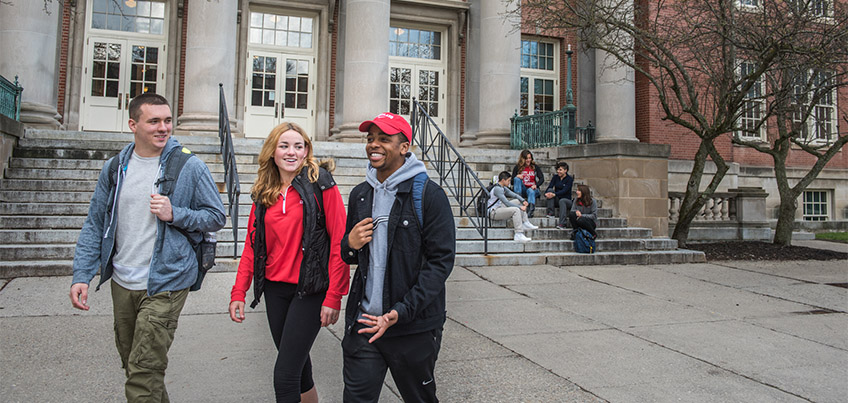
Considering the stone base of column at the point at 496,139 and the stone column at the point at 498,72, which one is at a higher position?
the stone column at the point at 498,72

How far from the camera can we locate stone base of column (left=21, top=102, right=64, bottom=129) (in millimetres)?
12398

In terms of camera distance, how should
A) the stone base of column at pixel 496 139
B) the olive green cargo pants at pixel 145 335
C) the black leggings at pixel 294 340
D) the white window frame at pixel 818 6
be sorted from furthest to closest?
the stone base of column at pixel 496 139 < the white window frame at pixel 818 6 < the black leggings at pixel 294 340 < the olive green cargo pants at pixel 145 335

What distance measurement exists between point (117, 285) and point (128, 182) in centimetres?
50

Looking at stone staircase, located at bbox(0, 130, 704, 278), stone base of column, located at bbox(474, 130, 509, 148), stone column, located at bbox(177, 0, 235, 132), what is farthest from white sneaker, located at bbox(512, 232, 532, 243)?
stone column, located at bbox(177, 0, 235, 132)

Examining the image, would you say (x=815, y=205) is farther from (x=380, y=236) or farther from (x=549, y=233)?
(x=380, y=236)

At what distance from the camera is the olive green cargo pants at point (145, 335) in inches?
107

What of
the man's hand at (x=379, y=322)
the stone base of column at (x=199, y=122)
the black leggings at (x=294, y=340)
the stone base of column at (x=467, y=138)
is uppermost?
the stone base of column at (x=467, y=138)

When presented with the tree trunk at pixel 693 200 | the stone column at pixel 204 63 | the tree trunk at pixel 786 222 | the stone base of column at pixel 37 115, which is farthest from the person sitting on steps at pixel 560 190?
the stone base of column at pixel 37 115

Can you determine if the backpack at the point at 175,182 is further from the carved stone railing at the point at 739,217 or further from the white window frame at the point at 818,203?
the white window frame at the point at 818,203

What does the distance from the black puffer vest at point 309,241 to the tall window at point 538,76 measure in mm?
17113

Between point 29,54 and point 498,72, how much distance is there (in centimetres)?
1071

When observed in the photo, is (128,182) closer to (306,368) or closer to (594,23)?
(306,368)

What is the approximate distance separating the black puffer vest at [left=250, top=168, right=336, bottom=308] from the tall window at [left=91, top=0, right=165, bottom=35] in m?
15.1

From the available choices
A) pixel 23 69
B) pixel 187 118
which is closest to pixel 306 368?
pixel 187 118
